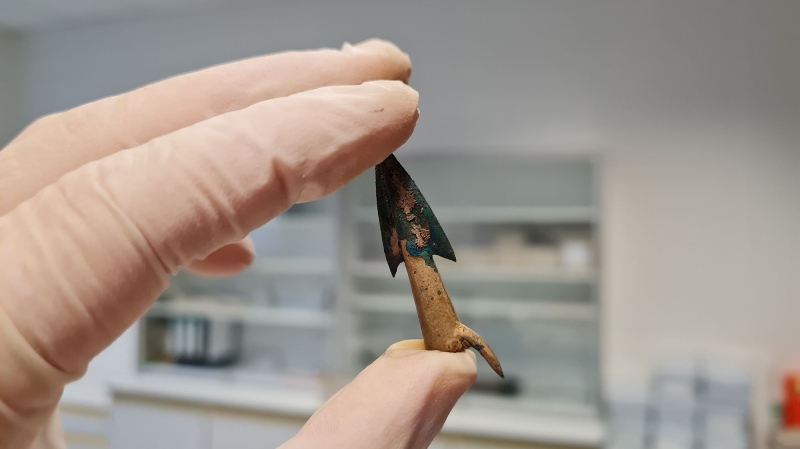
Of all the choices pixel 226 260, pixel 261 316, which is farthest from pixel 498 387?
pixel 226 260

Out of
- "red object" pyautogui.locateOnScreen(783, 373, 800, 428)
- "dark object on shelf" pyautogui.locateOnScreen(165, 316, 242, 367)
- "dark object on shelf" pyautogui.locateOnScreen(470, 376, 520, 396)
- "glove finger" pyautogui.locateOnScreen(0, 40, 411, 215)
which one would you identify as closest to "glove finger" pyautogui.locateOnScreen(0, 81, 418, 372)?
"glove finger" pyautogui.locateOnScreen(0, 40, 411, 215)

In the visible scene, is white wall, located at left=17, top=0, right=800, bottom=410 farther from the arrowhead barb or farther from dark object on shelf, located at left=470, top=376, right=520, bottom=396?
the arrowhead barb

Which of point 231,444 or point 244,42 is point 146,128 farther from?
point 244,42

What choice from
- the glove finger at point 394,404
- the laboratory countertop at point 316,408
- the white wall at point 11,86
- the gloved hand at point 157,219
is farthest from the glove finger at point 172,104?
the white wall at point 11,86

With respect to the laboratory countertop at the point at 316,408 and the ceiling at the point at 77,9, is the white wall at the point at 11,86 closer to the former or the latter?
the ceiling at the point at 77,9

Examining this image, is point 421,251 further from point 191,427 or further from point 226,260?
point 191,427
